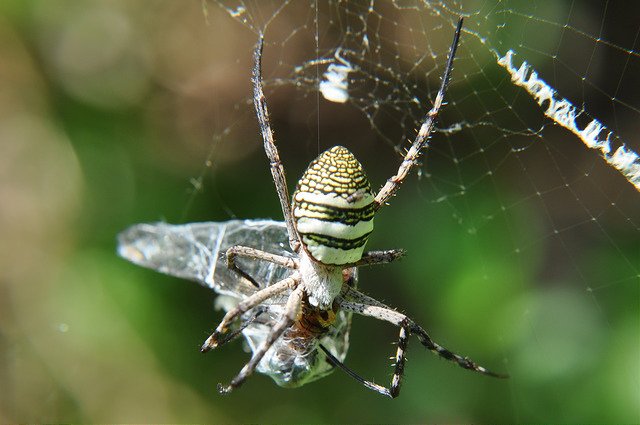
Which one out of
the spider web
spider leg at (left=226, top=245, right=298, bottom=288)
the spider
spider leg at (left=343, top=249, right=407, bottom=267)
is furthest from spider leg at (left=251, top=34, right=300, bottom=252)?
the spider web

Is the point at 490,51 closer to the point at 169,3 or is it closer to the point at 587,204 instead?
the point at 587,204

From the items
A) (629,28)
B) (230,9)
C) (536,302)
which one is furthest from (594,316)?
(230,9)

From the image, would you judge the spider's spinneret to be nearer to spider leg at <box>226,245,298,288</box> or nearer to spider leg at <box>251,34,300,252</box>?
spider leg at <box>251,34,300,252</box>

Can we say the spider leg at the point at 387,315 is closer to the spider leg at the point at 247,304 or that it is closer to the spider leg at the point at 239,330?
the spider leg at the point at 247,304

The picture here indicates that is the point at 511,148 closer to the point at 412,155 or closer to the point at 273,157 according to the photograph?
the point at 412,155

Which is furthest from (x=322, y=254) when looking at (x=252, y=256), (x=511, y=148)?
(x=511, y=148)

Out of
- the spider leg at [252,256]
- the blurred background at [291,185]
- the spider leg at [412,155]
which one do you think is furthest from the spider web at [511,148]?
the spider leg at [252,256]
